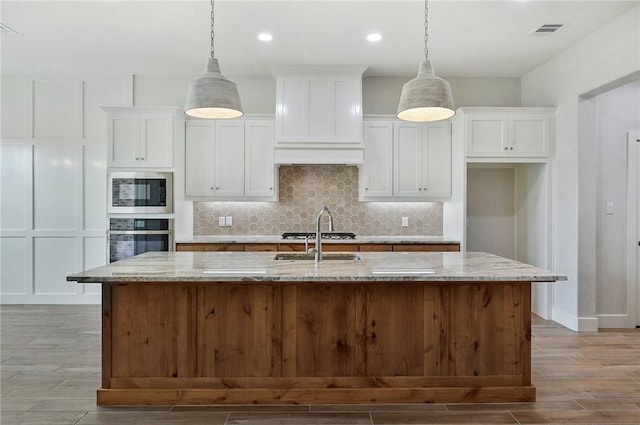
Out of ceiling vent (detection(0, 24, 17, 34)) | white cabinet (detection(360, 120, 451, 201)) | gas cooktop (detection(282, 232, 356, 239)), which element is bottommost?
gas cooktop (detection(282, 232, 356, 239))

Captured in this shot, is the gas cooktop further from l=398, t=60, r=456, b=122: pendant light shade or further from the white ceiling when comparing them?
l=398, t=60, r=456, b=122: pendant light shade

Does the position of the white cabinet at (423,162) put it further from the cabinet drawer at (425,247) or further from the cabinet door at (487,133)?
the cabinet drawer at (425,247)

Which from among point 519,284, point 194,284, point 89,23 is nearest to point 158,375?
point 194,284

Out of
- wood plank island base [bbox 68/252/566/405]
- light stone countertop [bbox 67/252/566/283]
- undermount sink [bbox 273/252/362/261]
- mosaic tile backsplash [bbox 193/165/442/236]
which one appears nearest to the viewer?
light stone countertop [bbox 67/252/566/283]

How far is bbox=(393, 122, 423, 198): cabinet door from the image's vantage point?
5219 mm

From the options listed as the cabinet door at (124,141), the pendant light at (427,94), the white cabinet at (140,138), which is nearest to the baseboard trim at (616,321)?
the pendant light at (427,94)

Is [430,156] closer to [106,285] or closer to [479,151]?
[479,151]

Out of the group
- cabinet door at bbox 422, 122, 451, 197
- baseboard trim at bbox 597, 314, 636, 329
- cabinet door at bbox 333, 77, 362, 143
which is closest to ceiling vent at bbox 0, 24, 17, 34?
cabinet door at bbox 333, 77, 362, 143

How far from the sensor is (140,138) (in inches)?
196

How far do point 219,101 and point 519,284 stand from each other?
210 cm

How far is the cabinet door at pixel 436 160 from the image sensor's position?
5.23 m

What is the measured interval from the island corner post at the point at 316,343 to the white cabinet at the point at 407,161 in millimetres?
2585

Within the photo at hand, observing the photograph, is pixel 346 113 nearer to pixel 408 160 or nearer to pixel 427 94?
pixel 408 160

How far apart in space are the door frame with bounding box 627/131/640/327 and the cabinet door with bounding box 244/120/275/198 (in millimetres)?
3746
